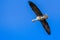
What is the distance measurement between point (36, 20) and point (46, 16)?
3.05ft

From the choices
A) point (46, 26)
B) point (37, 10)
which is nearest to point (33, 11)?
point (37, 10)

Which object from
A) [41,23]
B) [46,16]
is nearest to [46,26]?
[41,23]

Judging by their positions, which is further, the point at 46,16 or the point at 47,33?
the point at 47,33

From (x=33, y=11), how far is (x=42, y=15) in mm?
915

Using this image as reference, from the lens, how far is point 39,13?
98.4ft

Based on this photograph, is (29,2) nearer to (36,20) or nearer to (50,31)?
(36,20)

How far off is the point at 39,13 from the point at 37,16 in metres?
0.36

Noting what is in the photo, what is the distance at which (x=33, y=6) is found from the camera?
97.8 feet

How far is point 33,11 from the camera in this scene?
1192 inches

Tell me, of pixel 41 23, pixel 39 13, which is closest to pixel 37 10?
pixel 39 13

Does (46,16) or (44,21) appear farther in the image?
(44,21)

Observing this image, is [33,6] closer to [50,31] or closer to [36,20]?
[36,20]

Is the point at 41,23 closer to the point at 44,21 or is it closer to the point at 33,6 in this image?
the point at 44,21

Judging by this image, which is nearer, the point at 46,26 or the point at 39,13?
the point at 39,13
